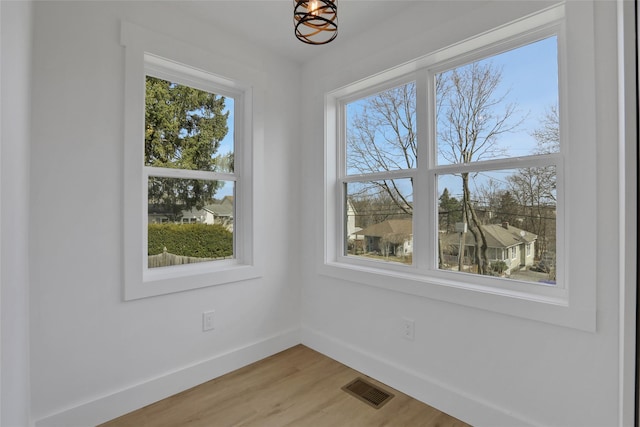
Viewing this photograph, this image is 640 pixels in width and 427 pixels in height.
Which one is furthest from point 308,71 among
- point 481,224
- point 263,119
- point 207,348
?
point 207,348

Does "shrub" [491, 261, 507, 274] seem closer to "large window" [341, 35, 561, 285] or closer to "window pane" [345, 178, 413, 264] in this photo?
"large window" [341, 35, 561, 285]

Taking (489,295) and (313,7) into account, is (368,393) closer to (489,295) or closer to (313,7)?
(489,295)

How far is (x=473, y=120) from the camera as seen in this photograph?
6.56 ft

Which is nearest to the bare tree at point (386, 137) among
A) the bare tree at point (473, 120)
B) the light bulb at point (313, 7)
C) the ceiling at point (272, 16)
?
the bare tree at point (473, 120)

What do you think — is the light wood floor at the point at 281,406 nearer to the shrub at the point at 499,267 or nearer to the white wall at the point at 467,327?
the white wall at the point at 467,327

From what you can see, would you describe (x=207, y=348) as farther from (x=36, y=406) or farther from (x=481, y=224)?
(x=481, y=224)

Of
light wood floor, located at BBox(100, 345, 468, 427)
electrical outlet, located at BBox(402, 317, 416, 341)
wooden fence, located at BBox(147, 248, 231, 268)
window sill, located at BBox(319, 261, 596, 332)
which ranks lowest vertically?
light wood floor, located at BBox(100, 345, 468, 427)

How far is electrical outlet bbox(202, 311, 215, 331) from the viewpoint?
2.26 m

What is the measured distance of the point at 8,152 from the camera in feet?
2.82

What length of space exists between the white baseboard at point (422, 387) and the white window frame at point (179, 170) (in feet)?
2.89

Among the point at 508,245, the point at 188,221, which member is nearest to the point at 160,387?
the point at 188,221

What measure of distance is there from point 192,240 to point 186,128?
0.82 m

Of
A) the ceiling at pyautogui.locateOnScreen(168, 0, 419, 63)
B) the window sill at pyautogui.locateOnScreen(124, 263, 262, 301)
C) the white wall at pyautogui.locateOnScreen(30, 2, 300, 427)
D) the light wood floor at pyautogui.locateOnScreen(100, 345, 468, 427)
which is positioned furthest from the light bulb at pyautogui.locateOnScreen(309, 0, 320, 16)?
the light wood floor at pyautogui.locateOnScreen(100, 345, 468, 427)

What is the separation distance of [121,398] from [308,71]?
2758mm
